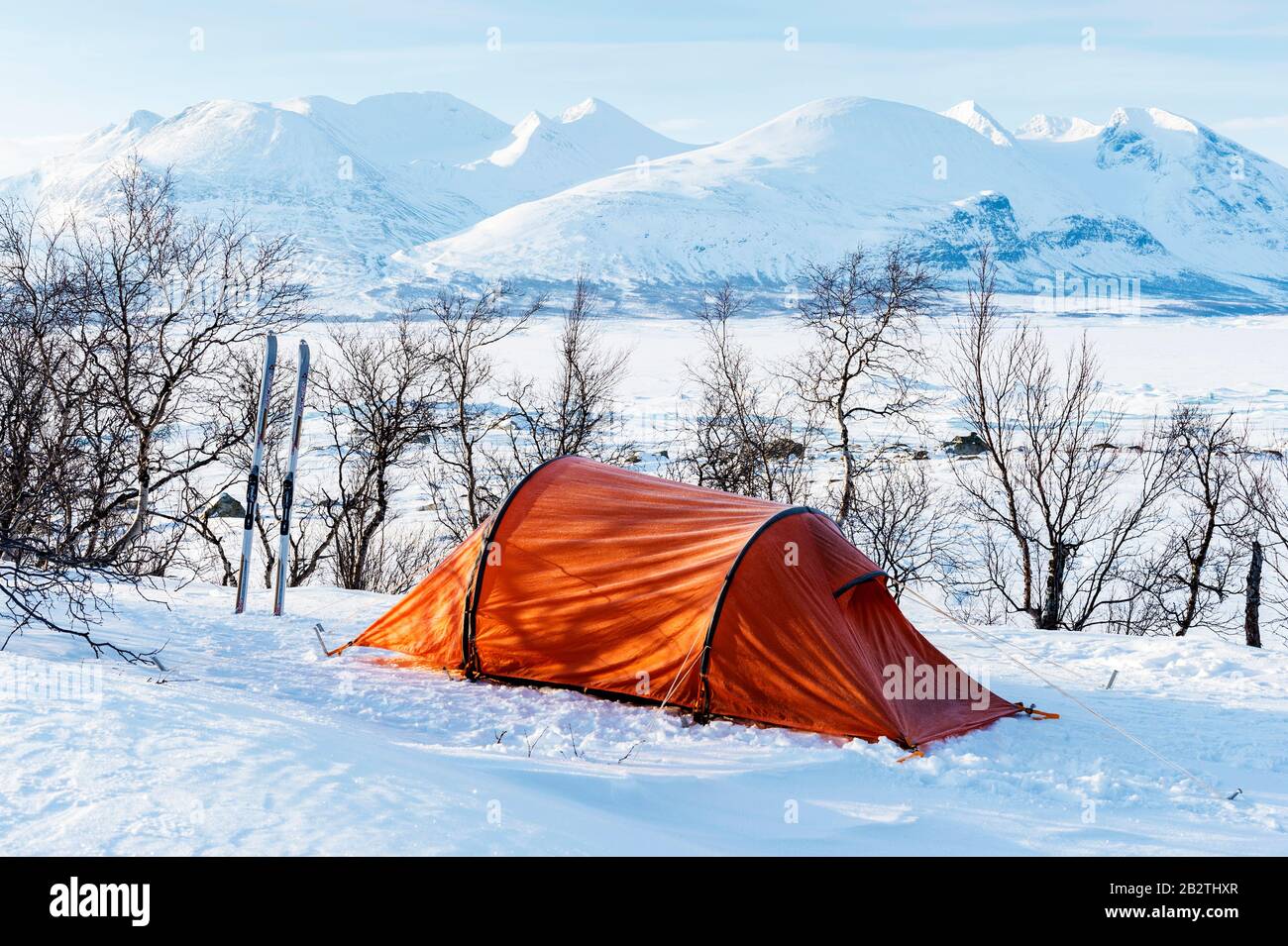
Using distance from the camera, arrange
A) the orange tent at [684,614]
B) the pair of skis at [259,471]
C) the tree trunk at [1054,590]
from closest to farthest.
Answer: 1. the orange tent at [684,614]
2. the pair of skis at [259,471]
3. the tree trunk at [1054,590]

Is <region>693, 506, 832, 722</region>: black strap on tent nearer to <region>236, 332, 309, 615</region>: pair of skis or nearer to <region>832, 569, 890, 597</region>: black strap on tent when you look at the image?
<region>832, 569, 890, 597</region>: black strap on tent

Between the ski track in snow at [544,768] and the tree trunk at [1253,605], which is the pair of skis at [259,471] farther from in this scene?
the tree trunk at [1253,605]

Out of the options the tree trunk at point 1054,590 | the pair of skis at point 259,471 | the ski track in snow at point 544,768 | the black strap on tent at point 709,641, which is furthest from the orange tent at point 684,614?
the tree trunk at point 1054,590

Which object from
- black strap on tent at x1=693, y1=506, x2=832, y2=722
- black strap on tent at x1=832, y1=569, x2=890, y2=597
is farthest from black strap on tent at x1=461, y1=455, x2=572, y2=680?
black strap on tent at x1=832, y1=569, x2=890, y2=597

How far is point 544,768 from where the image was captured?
7.20 meters

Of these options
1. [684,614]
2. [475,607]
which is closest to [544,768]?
[684,614]

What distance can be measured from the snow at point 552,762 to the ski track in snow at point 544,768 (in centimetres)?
2

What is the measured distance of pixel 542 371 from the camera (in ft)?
276

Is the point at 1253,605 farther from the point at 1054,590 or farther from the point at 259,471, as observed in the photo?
the point at 259,471

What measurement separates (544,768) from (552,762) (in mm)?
358

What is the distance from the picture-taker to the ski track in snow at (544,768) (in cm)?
520
